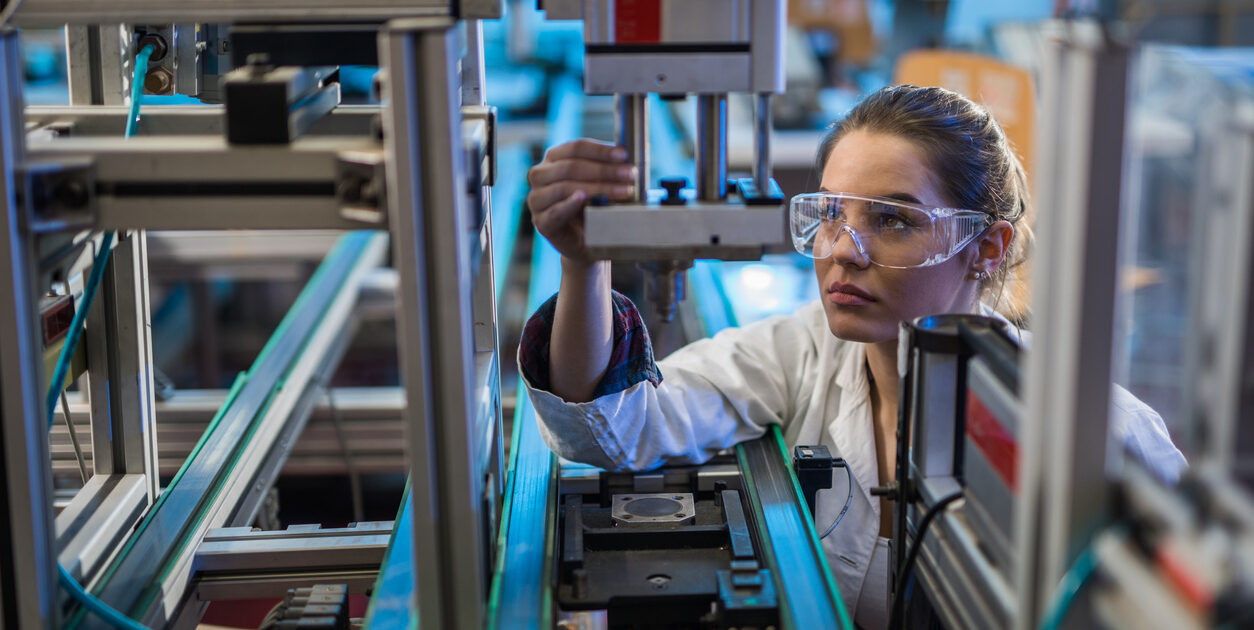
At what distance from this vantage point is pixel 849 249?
1528mm

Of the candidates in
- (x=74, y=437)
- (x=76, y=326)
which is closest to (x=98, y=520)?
(x=74, y=437)

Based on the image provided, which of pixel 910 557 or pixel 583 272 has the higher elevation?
pixel 583 272

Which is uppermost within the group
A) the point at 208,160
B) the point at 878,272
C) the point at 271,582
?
the point at 208,160

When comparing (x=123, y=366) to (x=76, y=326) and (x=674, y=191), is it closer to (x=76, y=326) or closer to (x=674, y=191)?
(x=76, y=326)

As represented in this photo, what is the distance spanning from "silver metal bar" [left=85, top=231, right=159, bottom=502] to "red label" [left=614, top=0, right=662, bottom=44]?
2.76 feet

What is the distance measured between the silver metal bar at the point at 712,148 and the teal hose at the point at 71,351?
664 millimetres

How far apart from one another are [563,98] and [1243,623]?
4843 mm

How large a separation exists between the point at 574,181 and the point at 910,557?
1.75 ft

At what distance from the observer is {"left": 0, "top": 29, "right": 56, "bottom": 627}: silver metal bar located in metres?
0.93

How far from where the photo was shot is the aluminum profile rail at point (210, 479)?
125cm

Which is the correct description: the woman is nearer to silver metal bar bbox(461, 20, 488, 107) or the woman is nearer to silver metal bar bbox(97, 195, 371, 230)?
silver metal bar bbox(461, 20, 488, 107)

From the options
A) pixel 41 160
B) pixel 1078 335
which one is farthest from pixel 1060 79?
pixel 41 160

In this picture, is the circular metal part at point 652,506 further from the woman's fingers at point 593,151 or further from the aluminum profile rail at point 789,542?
the woman's fingers at point 593,151

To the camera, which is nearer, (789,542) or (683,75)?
(683,75)
